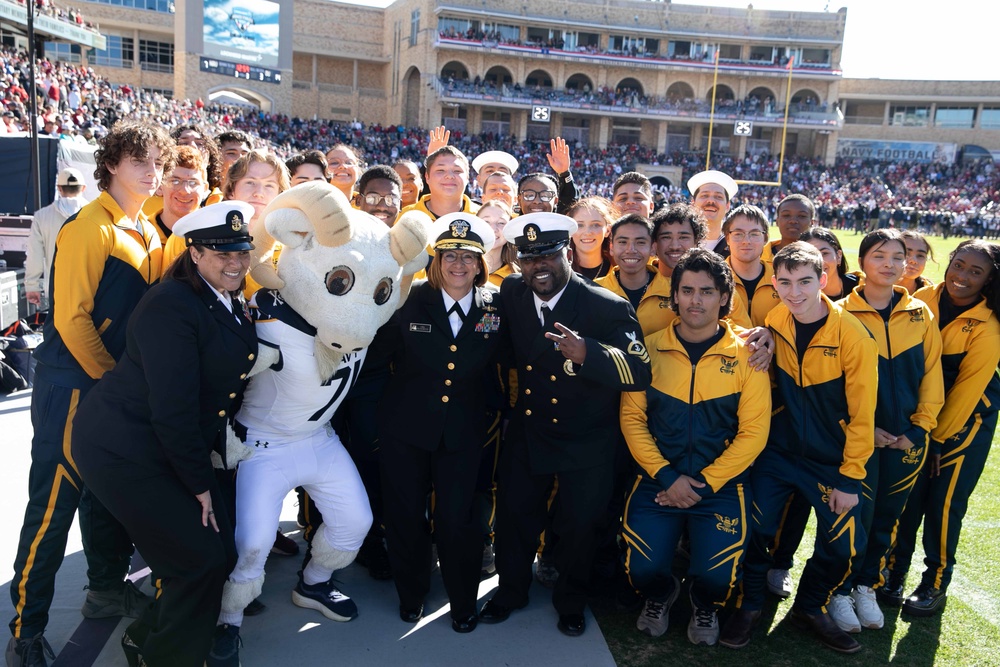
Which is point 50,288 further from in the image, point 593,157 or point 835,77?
point 835,77

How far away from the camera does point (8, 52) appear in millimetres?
27781

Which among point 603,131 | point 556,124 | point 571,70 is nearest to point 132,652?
point 556,124

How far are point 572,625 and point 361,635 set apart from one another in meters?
0.99

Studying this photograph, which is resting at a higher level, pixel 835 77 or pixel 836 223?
pixel 835 77

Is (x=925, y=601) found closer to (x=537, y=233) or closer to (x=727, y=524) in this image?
(x=727, y=524)

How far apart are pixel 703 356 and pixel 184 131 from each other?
11.7ft

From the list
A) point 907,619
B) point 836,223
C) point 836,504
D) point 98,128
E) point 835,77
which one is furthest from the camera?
point 835,77

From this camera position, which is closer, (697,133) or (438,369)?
(438,369)

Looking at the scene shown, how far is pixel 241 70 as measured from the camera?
41.6m

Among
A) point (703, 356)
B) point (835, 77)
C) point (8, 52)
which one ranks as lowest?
point (703, 356)

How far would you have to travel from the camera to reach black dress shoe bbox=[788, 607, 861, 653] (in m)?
3.38

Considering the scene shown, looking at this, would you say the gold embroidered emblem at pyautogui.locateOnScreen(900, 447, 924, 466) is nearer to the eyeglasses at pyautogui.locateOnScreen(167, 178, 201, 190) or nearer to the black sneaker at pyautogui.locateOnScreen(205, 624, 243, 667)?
the black sneaker at pyautogui.locateOnScreen(205, 624, 243, 667)

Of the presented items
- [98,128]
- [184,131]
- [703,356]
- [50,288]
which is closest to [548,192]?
[703,356]

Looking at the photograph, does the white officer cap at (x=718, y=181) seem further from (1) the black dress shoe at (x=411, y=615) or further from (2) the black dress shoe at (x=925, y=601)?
(1) the black dress shoe at (x=411, y=615)
